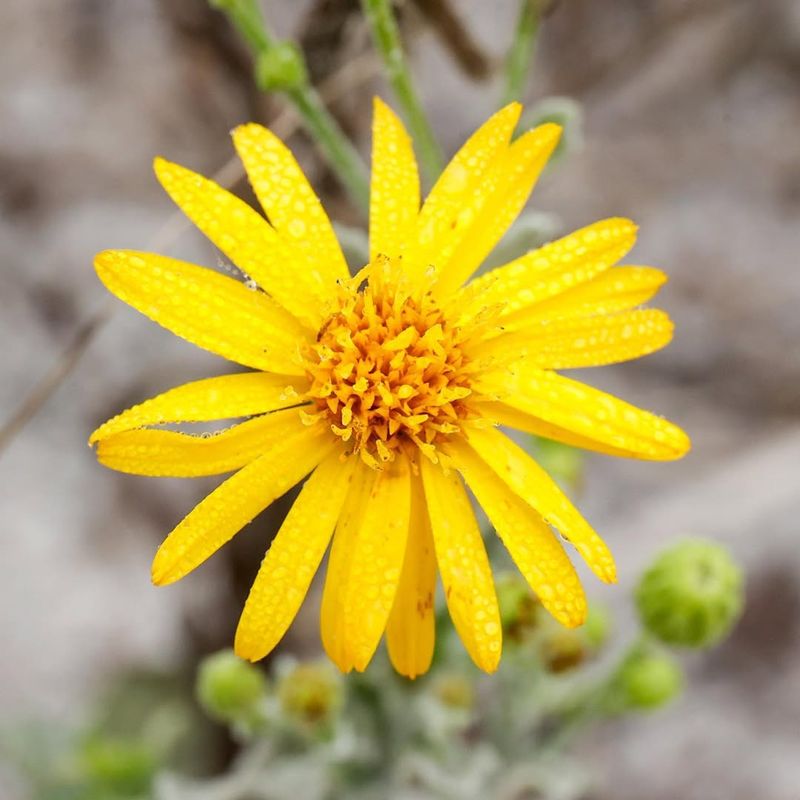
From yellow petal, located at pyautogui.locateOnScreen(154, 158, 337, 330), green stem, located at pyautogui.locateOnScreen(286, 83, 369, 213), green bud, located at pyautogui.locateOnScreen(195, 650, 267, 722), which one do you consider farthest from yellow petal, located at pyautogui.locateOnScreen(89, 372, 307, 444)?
green bud, located at pyautogui.locateOnScreen(195, 650, 267, 722)

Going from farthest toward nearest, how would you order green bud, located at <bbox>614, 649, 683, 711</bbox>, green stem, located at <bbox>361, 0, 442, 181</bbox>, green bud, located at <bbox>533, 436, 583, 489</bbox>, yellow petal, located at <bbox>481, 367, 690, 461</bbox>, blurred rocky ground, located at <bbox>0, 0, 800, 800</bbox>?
blurred rocky ground, located at <bbox>0, 0, 800, 800</bbox>
green bud, located at <bbox>533, 436, 583, 489</bbox>
green bud, located at <bbox>614, 649, 683, 711</bbox>
green stem, located at <bbox>361, 0, 442, 181</bbox>
yellow petal, located at <bbox>481, 367, 690, 461</bbox>

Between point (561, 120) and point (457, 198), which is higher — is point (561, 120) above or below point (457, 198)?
above

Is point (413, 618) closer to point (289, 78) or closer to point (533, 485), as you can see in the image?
point (533, 485)

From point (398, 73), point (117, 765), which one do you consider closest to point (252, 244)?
point (398, 73)

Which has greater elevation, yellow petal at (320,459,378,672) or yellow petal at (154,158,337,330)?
yellow petal at (154,158,337,330)

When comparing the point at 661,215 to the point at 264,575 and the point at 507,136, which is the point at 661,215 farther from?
the point at 264,575

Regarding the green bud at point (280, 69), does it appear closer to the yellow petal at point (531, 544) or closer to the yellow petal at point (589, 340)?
the yellow petal at point (589, 340)

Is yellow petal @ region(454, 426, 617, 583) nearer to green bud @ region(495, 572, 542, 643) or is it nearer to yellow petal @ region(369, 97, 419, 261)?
yellow petal @ region(369, 97, 419, 261)
